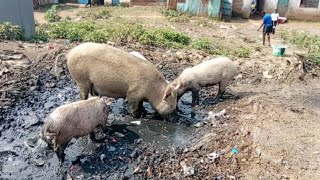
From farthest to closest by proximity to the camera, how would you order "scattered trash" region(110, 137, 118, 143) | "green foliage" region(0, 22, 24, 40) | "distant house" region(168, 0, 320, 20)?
"distant house" region(168, 0, 320, 20), "green foliage" region(0, 22, 24, 40), "scattered trash" region(110, 137, 118, 143)

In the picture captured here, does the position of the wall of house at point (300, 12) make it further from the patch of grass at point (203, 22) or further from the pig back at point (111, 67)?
the pig back at point (111, 67)

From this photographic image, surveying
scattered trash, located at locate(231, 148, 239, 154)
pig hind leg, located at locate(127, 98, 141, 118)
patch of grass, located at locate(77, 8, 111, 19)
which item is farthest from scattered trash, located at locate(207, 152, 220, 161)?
patch of grass, located at locate(77, 8, 111, 19)

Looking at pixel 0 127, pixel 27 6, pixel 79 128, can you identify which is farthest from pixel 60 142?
pixel 27 6

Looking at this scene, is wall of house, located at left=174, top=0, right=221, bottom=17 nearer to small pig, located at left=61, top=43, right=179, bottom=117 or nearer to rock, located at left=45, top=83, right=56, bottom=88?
rock, located at left=45, top=83, right=56, bottom=88

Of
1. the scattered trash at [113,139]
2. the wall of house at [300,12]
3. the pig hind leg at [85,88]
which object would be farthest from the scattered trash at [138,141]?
the wall of house at [300,12]

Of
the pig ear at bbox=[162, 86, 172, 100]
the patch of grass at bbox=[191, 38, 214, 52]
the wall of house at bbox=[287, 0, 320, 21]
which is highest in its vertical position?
the wall of house at bbox=[287, 0, 320, 21]

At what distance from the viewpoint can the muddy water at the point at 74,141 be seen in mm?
6688

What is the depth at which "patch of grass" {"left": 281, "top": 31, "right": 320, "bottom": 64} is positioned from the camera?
1291 cm

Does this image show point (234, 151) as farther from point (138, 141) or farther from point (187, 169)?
point (138, 141)

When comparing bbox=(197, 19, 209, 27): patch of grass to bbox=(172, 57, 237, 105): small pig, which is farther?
bbox=(197, 19, 209, 27): patch of grass

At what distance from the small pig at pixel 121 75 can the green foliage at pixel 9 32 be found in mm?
5724

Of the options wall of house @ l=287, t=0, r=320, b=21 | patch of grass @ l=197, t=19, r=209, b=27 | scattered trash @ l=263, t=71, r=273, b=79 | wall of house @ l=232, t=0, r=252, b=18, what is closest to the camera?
scattered trash @ l=263, t=71, r=273, b=79

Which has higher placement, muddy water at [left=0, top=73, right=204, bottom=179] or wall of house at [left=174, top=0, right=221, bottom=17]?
wall of house at [left=174, top=0, right=221, bottom=17]

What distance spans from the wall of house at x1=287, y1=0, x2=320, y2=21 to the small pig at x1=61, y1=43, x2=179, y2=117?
16660 millimetres
